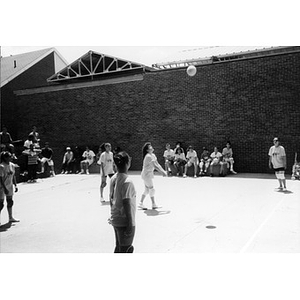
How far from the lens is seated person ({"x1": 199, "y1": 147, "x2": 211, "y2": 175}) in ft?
41.8

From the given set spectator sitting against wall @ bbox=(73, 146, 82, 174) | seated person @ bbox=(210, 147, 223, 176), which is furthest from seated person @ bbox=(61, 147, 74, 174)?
seated person @ bbox=(210, 147, 223, 176)

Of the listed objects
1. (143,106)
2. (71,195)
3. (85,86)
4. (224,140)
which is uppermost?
(85,86)

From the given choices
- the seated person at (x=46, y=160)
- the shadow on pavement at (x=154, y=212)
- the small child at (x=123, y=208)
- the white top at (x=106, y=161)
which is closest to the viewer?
the small child at (x=123, y=208)

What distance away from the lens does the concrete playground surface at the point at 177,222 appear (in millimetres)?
5043

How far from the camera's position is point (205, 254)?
4609 millimetres

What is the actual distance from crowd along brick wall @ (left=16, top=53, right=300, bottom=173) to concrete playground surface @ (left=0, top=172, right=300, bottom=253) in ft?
9.09

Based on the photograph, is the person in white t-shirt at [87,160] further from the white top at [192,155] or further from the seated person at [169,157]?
the white top at [192,155]

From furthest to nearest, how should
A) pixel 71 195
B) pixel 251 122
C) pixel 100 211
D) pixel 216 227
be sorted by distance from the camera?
pixel 251 122 → pixel 71 195 → pixel 100 211 → pixel 216 227

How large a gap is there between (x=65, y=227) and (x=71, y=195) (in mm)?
3541

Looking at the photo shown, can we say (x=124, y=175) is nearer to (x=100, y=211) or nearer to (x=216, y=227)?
(x=216, y=227)

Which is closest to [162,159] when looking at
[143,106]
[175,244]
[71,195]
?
[143,106]

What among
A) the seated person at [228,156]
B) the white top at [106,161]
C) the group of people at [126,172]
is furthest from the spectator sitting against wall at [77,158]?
the white top at [106,161]

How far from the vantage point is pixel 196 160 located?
12.7 m

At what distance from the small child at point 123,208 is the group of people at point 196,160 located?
904cm
